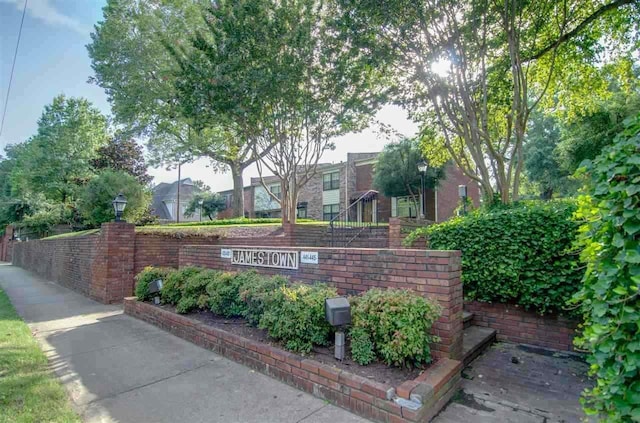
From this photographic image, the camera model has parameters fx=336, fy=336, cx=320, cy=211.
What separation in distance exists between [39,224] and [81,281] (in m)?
16.7

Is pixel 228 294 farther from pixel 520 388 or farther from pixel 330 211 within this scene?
pixel 330 211

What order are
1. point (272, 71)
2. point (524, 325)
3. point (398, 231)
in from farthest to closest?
1. point (272, 71)
2. point (398, 231)
3. point (524, 325)

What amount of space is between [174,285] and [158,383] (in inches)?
105

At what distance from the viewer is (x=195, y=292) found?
220 inches

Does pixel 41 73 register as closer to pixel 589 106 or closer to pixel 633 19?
pixel 633 19

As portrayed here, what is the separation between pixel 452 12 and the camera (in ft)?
21.5

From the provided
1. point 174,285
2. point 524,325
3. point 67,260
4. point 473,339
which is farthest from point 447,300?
point 67,260

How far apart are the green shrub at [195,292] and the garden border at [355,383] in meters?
1.13

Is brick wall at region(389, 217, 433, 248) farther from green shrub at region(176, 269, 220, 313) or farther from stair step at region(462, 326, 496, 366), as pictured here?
green shrub at region(176, 269, 220, 313)

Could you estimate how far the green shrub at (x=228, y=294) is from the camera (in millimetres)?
4902

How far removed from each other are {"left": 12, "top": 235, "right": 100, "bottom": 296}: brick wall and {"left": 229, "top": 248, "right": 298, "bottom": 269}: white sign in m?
5.39

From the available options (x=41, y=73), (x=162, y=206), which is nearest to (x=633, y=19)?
(x=41, y=73)

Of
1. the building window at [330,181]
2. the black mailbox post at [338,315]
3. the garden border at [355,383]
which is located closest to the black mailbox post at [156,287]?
the garden border at [355,383]

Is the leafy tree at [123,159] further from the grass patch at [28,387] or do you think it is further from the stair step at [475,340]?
the stair step at [475,340]
